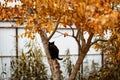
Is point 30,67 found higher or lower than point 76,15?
lower

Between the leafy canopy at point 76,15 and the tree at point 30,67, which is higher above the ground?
the leafy canopy at point 76,15

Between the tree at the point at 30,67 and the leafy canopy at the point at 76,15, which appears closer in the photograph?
the leafy canopy at the point at 76,15

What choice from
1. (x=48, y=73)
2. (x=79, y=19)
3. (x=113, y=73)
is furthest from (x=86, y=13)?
(x=48, y=73)

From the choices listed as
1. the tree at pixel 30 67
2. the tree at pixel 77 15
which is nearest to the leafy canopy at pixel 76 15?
the tree at pixel 77 15

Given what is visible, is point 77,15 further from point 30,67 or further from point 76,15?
point 30,67

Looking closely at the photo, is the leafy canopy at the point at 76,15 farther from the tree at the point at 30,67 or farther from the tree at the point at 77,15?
the tree at the point at 30,67

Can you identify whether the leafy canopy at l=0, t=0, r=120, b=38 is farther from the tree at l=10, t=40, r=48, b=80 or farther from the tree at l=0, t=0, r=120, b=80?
the tree at l=10, t=40, r=48, b=80

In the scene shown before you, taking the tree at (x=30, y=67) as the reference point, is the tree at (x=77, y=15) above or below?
above

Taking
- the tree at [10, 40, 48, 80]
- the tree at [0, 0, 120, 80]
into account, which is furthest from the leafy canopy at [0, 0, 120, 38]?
the tree at [10, 40, 48, 80]

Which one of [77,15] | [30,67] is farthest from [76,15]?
[30,67]

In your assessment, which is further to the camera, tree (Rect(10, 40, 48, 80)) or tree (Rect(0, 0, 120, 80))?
tree (Rect(10, 40, 48, 80))

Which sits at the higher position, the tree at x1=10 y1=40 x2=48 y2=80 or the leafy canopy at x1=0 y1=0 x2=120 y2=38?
the leafy canopy at x1=0 y1=0 x2=120 y2=38

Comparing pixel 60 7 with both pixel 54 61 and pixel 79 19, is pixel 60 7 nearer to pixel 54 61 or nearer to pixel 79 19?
pixel 79 19

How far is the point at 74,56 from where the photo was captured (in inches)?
422
